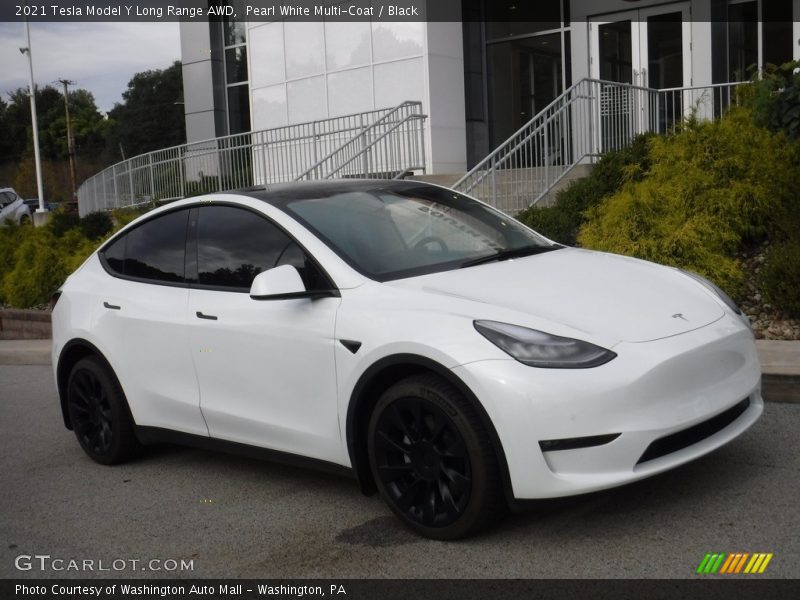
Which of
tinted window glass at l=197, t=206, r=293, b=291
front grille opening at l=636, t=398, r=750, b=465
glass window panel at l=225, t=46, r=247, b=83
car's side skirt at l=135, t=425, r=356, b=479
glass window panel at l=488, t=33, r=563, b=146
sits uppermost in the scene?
glass window panel at l=225, t=46, r=247, b=83

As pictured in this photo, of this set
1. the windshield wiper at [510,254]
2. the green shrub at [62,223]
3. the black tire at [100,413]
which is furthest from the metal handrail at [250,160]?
the windshield wiper at [510,254]

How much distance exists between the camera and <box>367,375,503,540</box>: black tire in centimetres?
402

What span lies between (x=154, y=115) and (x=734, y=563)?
87318 millimetres

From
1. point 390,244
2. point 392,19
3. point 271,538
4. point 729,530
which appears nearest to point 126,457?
point 271,538

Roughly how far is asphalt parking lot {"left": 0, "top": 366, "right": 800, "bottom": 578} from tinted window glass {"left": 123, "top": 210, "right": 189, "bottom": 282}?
4.15 feet

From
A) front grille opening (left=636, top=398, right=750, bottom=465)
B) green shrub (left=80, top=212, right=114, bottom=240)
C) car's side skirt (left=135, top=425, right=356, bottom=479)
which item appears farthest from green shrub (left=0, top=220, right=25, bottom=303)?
front grille opening (left=636, top=398, right=750, bottom=465)

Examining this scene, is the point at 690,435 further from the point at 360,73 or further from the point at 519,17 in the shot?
the point at 519,17

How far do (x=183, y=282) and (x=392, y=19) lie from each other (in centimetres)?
1534

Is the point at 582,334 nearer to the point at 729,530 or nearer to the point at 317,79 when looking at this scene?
the point at 729,530

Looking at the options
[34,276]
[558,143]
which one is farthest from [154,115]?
[558,143]

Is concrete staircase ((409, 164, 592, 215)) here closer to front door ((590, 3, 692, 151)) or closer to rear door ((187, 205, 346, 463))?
front door ((590, 3, 692, 151))

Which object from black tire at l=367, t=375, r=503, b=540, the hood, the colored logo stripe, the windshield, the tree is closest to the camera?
the colored logo stripe

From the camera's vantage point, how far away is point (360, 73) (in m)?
20.5

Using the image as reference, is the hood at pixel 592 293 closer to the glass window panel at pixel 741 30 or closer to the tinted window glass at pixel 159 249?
the tinted window glass at pixel 159 249
